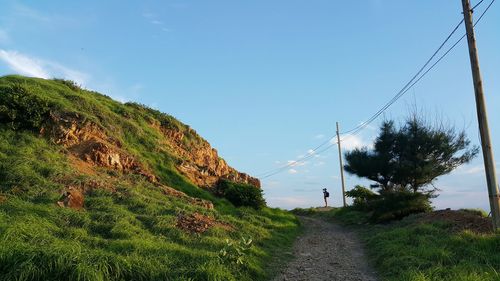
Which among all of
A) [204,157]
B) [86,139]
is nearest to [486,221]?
[86,139]

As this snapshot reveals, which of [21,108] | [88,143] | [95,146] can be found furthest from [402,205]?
[21,108]

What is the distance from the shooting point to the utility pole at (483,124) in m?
12.2

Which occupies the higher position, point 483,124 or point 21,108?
point 21,108

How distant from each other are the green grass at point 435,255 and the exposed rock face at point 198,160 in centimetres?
953

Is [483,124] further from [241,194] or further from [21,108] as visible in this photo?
[21,108]

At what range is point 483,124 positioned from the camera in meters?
12.6

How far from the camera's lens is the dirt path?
33.2ft

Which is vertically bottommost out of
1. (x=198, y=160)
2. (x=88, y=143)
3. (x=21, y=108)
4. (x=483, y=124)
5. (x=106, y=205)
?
(x=106, y=205)

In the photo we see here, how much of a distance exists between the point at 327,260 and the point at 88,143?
9.14 m

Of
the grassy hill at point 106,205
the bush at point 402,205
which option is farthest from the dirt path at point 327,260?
the bush at point 402,205

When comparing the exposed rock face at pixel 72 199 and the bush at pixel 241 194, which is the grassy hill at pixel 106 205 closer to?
the exposed rock face at pixel 72 199

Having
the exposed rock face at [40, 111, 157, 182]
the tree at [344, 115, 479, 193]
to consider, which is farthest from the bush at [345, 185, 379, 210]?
the exposed rock face at [40, 111, 157, 182]

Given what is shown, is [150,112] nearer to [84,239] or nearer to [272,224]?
[272,224]

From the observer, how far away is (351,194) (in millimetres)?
29734
